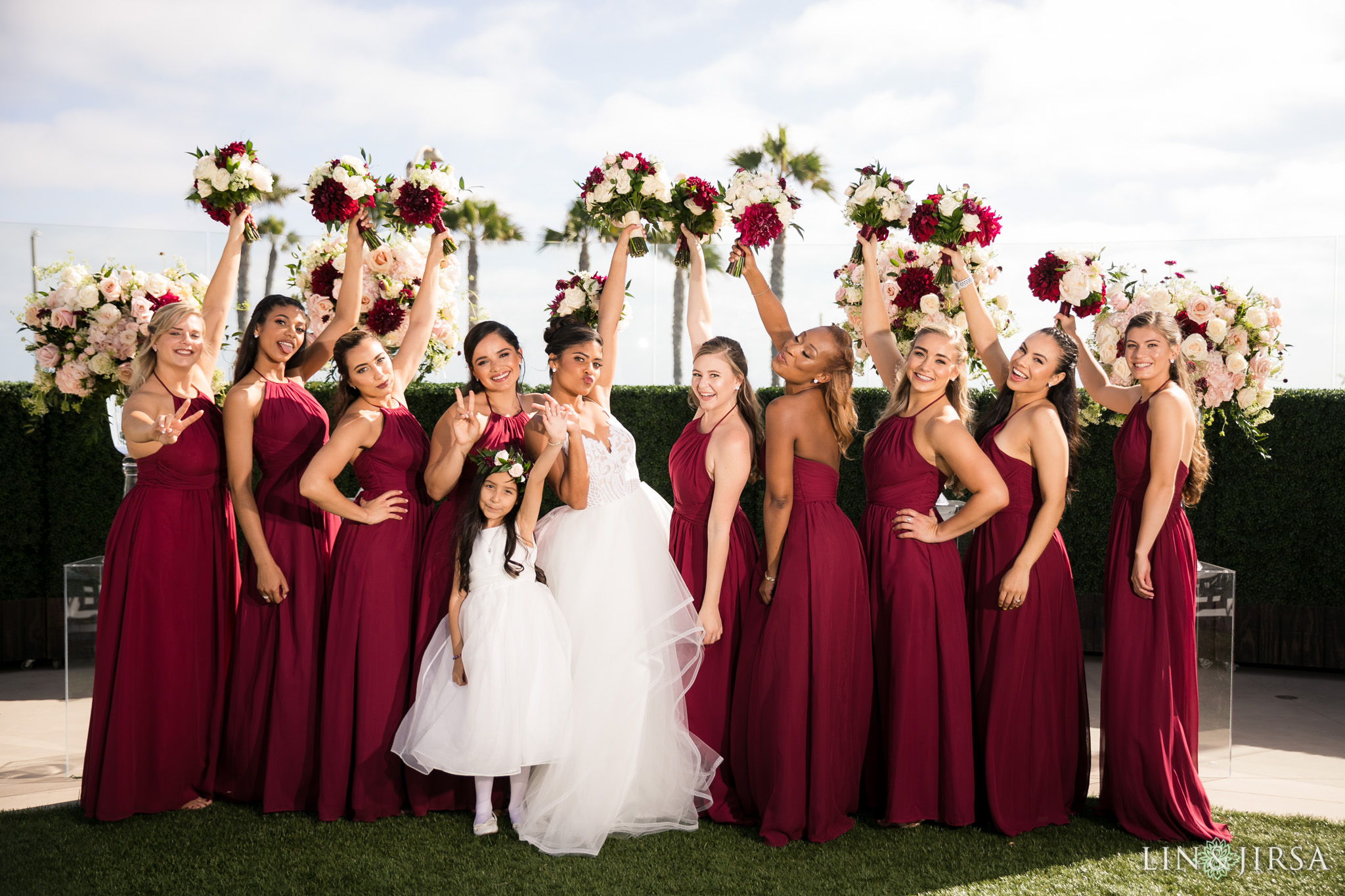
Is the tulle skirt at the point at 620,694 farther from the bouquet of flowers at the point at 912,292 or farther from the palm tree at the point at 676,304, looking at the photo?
the palm tree at the point at 676,304

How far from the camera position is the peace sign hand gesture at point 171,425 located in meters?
4.32

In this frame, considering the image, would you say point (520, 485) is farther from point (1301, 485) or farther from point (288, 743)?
point (1301, 485)

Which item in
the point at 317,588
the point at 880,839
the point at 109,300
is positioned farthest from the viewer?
the point at 109,300

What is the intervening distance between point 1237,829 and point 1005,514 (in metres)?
1.95

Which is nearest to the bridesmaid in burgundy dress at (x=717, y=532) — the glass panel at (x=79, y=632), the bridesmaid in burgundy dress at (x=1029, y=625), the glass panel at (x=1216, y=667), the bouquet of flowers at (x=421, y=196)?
the bridesmaid in burgundy dress at (x=1029, y=625)

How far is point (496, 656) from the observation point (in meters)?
4.14

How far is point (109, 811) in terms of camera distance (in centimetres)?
446

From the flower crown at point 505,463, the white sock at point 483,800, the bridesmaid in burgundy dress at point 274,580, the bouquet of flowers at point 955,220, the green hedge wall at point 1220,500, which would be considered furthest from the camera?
the green hedge wall at point 1220,500

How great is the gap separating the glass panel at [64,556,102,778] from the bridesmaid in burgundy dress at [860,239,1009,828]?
14.9ft

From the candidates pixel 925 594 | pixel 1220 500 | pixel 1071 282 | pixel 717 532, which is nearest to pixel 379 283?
pixel 717 532

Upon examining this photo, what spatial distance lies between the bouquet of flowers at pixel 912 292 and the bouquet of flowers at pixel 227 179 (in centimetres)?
342

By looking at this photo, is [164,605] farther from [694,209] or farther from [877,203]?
[877,203]

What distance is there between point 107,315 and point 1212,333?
6.31m

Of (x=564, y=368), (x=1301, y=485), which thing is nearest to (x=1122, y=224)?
(x=1301, y=485)
